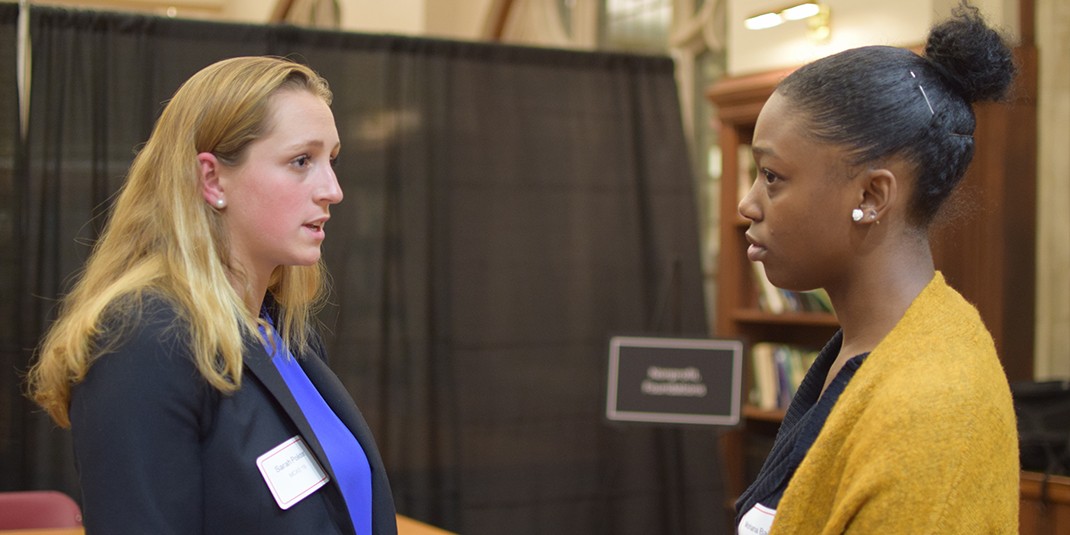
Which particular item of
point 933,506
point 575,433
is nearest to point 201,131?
point 933,506

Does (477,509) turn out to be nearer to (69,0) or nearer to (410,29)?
(410,29)

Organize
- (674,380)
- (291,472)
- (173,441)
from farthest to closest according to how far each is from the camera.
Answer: (674,380)
(291,472)
(173,441)

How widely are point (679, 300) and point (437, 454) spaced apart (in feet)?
4.34

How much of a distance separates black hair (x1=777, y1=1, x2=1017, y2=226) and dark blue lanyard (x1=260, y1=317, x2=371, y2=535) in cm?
78

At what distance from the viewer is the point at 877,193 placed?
1.04 meters

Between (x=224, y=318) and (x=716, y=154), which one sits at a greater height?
(x=716, y=154)

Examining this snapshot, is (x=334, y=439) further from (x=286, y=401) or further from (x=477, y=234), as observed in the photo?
(x=477, y=234)

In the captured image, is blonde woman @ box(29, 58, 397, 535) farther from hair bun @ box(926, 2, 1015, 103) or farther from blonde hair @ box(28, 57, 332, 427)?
hair bun @ box(926, 2, 1015, 103)

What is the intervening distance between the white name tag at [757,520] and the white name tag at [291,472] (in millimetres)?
562

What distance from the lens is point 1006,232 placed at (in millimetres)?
3701

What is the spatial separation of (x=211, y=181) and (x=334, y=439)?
1.31 ft

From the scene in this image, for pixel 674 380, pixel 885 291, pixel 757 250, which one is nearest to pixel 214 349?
pixel 757 250

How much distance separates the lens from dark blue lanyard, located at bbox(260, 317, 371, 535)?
1435mm

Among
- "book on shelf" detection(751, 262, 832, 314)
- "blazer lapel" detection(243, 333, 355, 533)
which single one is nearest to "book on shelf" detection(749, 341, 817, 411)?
"book on shelf" detection(751, 262, 832, 314)
